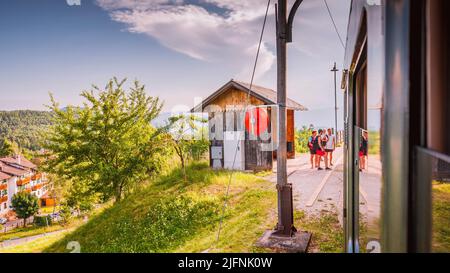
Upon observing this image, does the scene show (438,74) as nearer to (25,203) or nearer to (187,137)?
(187,137)

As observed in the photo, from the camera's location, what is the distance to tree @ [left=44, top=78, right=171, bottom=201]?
9.11 m

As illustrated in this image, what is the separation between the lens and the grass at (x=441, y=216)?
14.0 inches

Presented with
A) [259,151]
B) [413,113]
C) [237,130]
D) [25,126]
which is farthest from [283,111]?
[25,126]

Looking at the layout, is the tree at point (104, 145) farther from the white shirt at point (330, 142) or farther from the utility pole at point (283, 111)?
the utility pole at point (283, 111)

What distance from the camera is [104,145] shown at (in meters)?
9.26

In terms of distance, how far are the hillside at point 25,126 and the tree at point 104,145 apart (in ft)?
2.03

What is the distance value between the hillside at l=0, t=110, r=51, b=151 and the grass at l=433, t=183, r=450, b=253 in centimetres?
1119

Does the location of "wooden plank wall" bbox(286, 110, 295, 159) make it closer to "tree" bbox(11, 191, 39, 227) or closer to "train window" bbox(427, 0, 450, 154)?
"train window" bbox(427, 0, 450, 154)

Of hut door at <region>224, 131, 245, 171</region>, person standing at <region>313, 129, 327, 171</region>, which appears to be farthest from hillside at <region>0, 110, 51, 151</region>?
person standing at <region>313, 129, 327, 171</region>

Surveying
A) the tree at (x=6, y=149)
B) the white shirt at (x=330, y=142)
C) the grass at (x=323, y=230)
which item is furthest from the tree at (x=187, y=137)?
the tree at (x=6, y=149)

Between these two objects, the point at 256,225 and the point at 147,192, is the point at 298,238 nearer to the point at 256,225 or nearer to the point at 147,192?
the point at 256,225

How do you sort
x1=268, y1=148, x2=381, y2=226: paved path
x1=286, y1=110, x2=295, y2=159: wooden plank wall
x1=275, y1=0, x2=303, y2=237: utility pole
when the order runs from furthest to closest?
1. x1=286, y1=110, x2=295, y2=159: wooden plank wall
2. x1=268, y1=148, x2=381, y2=226: paved path
3. x1=275, y1=0, x2=303, y2=237: utility pole

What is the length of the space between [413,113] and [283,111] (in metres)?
2.89

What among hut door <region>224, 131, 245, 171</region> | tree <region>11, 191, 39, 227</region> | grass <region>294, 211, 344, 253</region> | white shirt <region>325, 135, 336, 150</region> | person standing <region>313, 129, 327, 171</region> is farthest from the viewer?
tree <region>11, 191, 39, 227</region>
